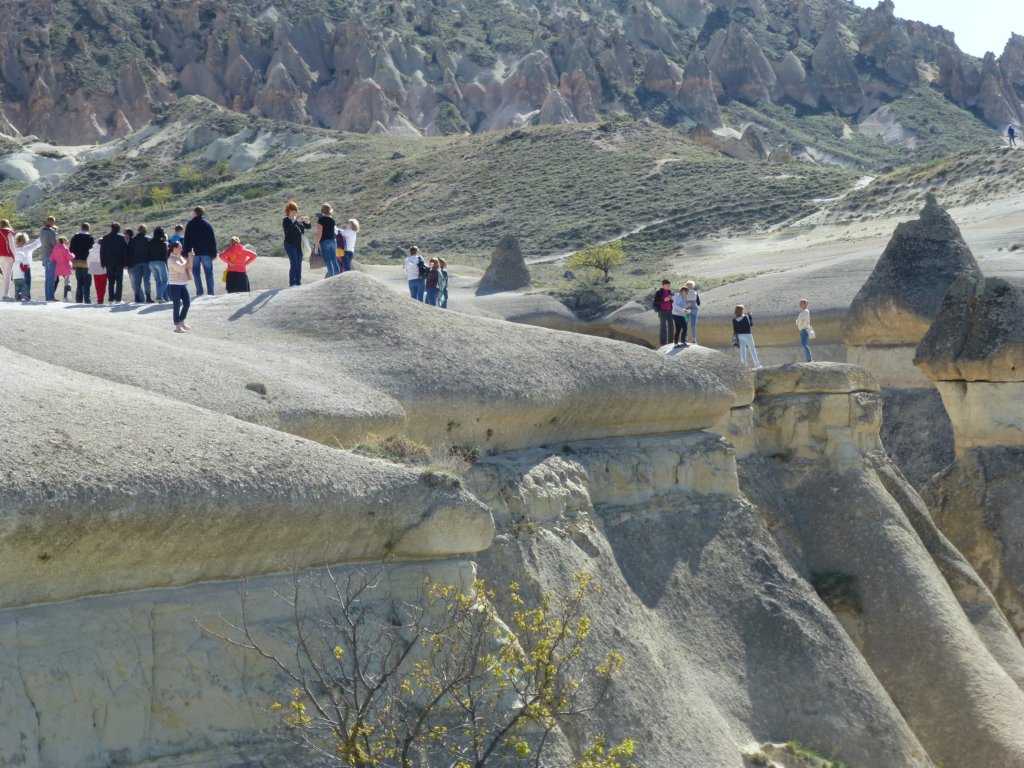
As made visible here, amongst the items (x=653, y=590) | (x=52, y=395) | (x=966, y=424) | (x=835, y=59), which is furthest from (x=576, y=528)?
(x=835, y=59)

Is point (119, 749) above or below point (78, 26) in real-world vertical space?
below

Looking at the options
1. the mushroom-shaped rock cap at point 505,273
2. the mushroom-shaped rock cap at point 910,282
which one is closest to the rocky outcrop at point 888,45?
the mushroom-shaped rock cap at point 505,273

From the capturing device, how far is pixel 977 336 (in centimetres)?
1917

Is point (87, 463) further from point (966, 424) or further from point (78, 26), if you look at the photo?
point (78, 26)

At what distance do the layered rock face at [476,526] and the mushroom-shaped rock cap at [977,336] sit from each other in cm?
242

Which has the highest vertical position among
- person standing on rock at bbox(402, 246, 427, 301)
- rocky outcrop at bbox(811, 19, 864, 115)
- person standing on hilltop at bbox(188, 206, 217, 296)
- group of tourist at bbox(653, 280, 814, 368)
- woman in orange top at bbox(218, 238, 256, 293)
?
rocky outcrop at bbox(811, 19, 864, 115)

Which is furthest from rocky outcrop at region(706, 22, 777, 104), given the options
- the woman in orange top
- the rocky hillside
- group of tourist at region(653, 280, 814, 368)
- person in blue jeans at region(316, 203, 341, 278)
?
the woman in orange top

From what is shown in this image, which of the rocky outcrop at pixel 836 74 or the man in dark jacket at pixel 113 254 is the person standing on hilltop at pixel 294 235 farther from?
the rocky outcrop at pixel 836 74

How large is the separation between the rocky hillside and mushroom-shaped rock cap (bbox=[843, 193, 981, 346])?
71.4 m

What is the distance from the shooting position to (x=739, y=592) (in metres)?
13.5

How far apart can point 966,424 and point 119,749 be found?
1364 cm

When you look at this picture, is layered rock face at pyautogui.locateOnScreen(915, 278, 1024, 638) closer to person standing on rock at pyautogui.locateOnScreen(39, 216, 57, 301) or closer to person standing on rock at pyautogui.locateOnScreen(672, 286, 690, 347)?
person standing on rock at pyautogui.locateOnScreen(672, 286, 690, 347)

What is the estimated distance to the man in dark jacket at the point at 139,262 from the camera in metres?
17.5

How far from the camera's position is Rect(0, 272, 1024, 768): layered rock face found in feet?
26.3
